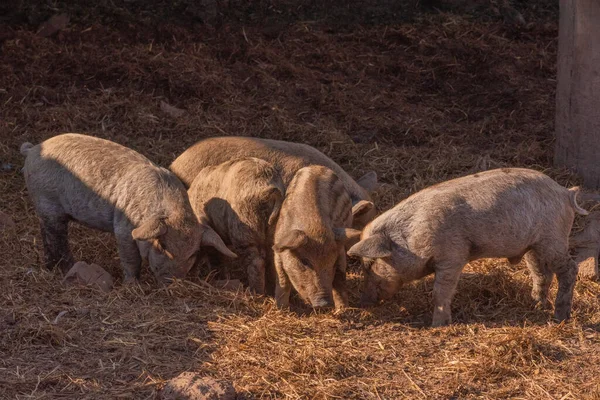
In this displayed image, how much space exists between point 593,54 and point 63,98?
17.5 ft

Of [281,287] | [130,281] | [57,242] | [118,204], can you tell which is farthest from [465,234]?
[57,242]

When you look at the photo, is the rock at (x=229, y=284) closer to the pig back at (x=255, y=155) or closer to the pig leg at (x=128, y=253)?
the pig leg at (x=128, y=253)

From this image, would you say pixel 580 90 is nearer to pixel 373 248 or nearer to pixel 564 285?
pixel 564 285

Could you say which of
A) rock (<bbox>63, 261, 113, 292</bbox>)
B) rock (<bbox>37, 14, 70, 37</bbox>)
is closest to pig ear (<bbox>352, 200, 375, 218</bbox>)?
rock (<bbox>63, 261, 113, 292</bbox>)

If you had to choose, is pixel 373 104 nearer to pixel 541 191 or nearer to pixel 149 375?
pixel 541 191

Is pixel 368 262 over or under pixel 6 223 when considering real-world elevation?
over

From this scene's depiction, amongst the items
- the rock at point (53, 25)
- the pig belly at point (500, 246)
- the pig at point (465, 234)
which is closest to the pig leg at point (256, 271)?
the pig at point (465, 234)

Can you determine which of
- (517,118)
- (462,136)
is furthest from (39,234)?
(517,118)

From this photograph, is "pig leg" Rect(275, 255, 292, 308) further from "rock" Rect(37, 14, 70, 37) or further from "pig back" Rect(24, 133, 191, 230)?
"rock" Rect(37, 14, 70, 37)

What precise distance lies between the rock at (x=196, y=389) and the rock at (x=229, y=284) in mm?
1784

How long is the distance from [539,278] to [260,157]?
7.90ft

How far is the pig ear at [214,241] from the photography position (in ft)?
22.8

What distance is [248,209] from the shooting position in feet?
23.6

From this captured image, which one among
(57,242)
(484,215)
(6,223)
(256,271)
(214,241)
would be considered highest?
(484,215)
